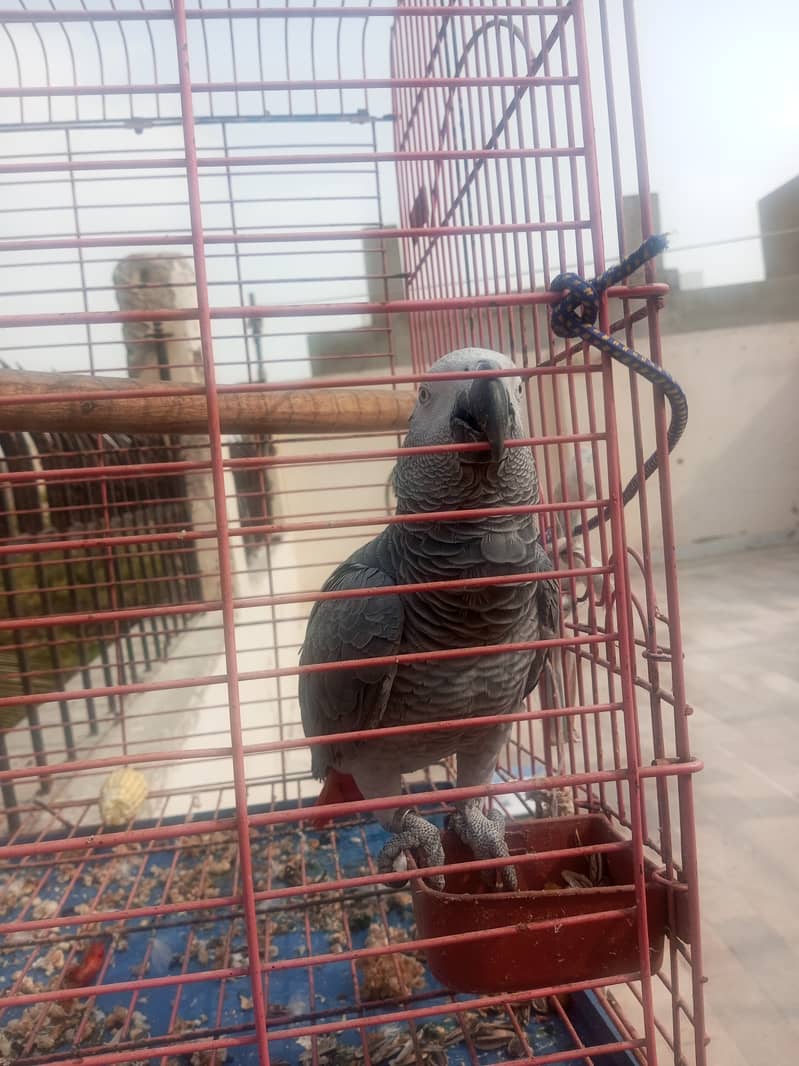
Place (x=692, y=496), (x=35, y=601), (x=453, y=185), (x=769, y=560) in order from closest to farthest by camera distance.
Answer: (x=453, y=185), (x=35, y=601), (x=769, y=560), (x=692, y=496)

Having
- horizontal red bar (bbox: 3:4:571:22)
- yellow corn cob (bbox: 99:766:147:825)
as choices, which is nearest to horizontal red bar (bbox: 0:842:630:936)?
horizontal red bar (bbox: 3:4:571:22)

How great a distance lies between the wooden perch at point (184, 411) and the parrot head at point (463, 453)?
202mm

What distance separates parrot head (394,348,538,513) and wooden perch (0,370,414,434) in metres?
0.20

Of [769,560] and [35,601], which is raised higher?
[35,601]

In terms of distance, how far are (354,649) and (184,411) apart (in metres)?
0.49

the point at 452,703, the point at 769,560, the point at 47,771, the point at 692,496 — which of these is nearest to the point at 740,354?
the point at 692,496

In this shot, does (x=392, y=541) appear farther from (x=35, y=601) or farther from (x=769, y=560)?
(x=769, y=560)

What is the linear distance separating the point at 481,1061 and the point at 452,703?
51cm

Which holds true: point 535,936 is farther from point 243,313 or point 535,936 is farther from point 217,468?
point 243,313

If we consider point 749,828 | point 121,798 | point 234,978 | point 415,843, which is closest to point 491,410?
point 415,843

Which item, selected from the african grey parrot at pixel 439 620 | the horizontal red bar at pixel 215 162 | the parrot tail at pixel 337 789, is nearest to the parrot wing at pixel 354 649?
the african grey parrot at pixel 439 620

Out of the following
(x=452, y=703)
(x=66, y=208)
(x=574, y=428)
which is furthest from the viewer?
(x=66, y=208)

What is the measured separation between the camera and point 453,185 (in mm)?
1259

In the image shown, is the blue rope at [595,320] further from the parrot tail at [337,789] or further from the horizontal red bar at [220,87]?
the parrot tail at [337,789]
